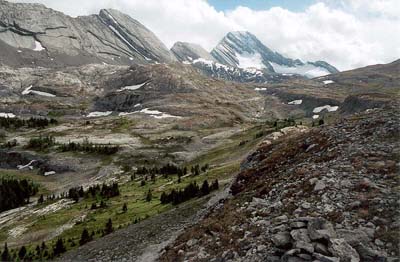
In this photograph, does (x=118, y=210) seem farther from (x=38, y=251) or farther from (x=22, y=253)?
(x=22, y=253)

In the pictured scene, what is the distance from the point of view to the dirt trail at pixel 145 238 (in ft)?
122

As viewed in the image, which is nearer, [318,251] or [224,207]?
[318,251]

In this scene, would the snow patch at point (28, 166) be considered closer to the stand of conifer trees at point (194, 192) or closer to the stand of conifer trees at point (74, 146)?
the stand of conifer trees at point (74, 146)

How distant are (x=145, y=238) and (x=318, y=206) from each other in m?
21.0

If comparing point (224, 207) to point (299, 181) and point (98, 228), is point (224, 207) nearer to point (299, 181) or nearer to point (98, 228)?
point (299, 181)

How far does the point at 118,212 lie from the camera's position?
6681 cm

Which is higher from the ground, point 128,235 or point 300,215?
point 300,215

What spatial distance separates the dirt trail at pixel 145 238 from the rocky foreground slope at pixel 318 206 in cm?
568

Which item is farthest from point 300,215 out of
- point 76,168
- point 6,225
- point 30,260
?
point 76,168

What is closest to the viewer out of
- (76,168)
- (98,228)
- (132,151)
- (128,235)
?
(128,235)

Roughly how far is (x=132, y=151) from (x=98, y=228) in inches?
3780

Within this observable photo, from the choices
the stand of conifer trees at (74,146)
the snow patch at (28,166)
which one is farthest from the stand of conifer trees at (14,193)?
the stand of conifer trees at (74,146)

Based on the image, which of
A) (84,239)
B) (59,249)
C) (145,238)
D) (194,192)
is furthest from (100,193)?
(145,238)

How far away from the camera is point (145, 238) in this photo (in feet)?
133
